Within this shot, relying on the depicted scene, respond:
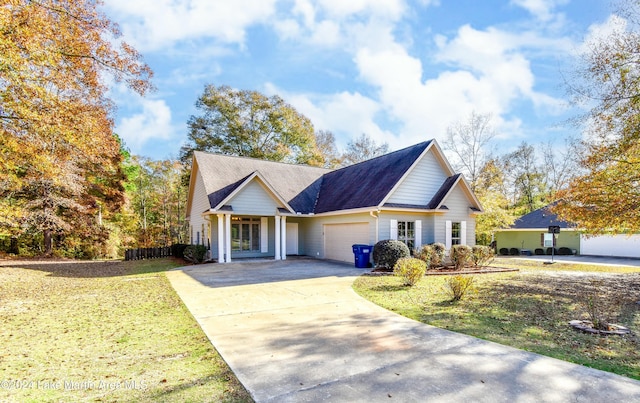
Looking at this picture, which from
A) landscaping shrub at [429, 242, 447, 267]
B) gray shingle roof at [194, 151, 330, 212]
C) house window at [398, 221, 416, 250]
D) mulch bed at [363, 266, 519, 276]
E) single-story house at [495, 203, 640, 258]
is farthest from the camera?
single-story house at [495, 203, 640, 258]

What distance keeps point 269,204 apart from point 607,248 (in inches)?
991

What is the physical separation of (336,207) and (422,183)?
4456 mm

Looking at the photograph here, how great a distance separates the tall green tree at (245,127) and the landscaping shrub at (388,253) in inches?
833

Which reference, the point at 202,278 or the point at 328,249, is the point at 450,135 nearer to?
the point at 328,249

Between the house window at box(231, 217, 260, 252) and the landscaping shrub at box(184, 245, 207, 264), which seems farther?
the house window at box(231, 217, 260, 252)

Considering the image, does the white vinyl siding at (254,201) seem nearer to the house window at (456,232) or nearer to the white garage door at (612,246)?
the house window at (456,232)

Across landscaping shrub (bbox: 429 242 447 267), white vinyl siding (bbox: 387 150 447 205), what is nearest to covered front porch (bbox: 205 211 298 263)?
white vinyl siding (bbox: 387 150 447 205)

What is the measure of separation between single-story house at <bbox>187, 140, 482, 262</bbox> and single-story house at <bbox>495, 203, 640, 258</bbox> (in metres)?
11.7

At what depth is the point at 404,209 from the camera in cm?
1573

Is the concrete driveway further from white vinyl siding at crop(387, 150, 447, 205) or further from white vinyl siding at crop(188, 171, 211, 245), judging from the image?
white vinyl siding at crop(188, 171, 211, 245)

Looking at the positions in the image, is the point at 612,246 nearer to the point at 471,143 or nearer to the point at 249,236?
the point at 471,143

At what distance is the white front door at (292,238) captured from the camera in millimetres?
20812

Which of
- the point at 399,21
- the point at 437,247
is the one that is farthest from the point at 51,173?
the point at 437,247

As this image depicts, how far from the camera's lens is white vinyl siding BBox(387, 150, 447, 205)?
53.1 feet
